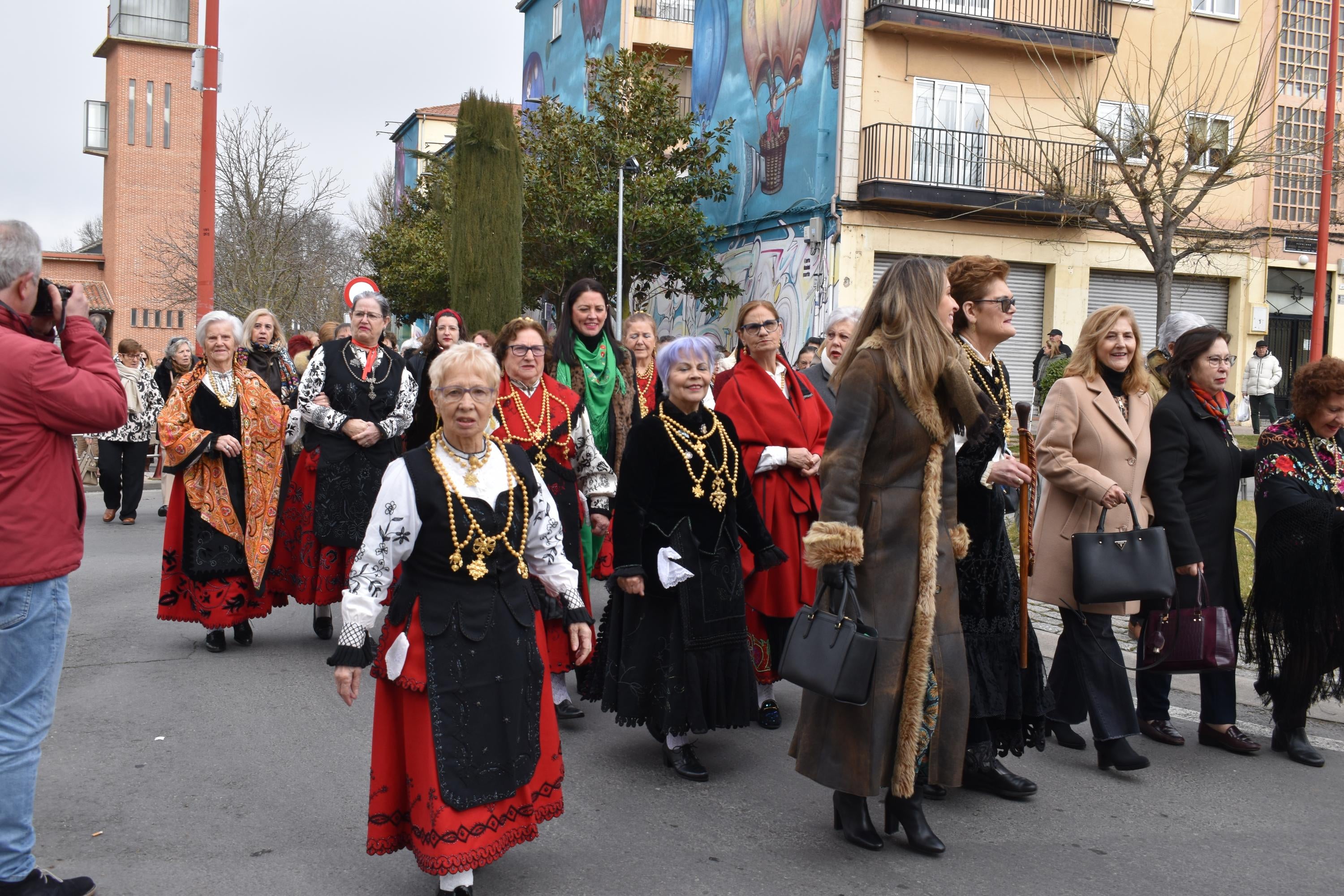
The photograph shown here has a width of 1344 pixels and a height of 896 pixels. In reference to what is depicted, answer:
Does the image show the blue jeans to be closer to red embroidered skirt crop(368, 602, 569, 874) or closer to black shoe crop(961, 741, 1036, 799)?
red embroidered skirt crop(368, 602, 569, 874)

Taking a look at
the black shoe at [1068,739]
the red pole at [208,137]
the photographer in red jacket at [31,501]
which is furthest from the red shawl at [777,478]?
the red pole at [208,137]

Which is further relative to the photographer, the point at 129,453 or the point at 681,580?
the point at 129,453

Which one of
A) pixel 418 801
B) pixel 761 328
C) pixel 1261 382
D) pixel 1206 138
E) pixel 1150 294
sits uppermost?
pixel 1206 138

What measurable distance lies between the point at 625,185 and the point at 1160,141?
11.5m

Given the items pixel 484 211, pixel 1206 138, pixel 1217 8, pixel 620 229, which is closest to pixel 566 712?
pixel 484 211

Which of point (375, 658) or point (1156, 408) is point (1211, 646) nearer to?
point (1156, 408)

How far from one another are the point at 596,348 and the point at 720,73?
2410 cm

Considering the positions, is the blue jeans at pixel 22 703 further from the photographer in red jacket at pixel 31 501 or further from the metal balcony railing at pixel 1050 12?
the metal balcony railing at pixel 1050 12

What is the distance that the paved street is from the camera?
168 inches

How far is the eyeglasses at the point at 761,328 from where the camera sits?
6.24m

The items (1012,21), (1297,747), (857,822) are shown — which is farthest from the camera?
(1012,21)

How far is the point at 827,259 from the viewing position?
80.3 ft

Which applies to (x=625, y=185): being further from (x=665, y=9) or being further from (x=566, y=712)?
(x=566, y=712)

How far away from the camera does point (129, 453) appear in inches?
567
